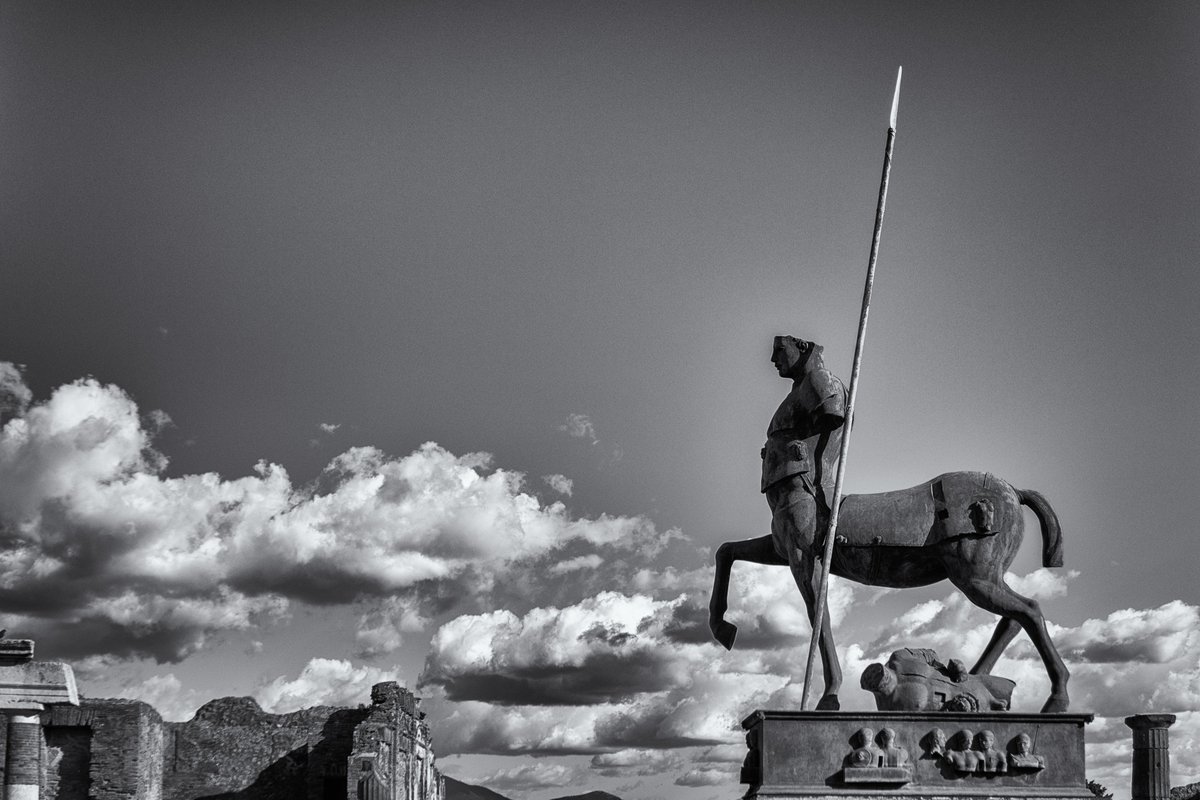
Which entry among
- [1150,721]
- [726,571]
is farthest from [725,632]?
[1150,721]

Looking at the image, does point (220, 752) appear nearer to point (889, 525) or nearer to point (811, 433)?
point (811, 433)

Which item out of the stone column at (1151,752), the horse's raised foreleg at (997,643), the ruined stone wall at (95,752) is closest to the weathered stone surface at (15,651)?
the ruined stone wall at (95,752)

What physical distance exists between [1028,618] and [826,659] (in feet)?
5.53

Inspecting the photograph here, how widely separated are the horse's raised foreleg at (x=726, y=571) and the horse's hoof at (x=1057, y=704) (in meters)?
2.54

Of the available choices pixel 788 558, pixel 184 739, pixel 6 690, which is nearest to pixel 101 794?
pixel 184 739

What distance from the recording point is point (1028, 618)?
11.9 meters

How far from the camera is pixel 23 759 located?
30469 mm

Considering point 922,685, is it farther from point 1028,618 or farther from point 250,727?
point 250,727

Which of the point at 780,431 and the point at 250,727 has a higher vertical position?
the point at 780,431

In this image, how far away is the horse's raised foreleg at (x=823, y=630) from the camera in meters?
11.7

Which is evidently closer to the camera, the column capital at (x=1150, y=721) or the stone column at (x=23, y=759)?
the column capital at (x=1150, y=721)

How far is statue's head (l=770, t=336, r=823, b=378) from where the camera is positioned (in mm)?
12570

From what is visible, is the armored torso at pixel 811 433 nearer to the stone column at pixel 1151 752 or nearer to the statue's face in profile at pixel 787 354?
the statue's face in profile at pixel 787 354

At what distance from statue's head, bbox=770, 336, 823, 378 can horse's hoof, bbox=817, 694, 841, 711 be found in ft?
9.10
